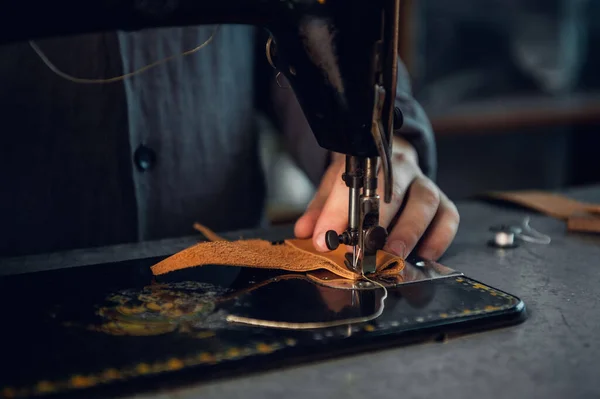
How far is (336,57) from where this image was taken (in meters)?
0.84

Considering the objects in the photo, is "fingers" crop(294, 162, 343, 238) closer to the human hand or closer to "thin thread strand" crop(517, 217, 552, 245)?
the human hand

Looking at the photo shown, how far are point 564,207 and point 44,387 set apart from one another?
1.04m

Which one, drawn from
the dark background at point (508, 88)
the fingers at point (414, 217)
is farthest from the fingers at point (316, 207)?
the dark background at point (508, 88)

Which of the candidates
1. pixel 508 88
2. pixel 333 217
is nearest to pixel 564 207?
pixel 333 217

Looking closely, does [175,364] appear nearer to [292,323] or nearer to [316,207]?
[292,323]

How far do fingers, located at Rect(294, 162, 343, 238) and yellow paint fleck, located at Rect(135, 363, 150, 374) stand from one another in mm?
471

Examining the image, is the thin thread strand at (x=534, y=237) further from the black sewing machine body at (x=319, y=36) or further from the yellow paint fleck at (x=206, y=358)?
the yellow paint fleck at (x=206, y=358)

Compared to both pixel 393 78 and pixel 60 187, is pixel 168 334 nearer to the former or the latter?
pixel 393 78

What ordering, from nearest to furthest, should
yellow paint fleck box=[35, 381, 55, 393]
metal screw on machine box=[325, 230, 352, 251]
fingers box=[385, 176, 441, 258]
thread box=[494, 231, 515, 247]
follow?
yellow paint fleck box=[35, 381, 55, 393]
metal screw on machine box=[325, 230, 352, 251]
fingers box=[385, 176, 441, 258]
thread box=[494, 231, 515, 247]

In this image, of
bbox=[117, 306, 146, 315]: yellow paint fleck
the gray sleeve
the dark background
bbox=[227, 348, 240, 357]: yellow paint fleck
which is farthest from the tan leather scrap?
the dark background

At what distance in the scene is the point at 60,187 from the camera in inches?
53.2

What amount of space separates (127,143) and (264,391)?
80 cm

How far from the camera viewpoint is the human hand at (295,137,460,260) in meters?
1.02

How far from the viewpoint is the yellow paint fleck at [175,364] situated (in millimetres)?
663
